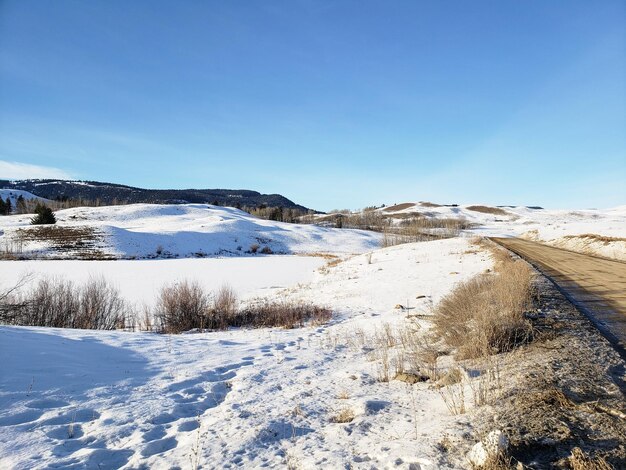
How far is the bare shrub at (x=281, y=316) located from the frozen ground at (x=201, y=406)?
12.6ft

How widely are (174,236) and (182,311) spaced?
148ft

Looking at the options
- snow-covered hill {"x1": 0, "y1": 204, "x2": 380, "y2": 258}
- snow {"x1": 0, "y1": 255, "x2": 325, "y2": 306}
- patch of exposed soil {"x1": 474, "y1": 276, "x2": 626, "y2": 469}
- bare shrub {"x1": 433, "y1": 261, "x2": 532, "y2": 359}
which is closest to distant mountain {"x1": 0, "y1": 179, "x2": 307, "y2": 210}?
snow-covered hill {"x1": 0, "y1": 204, "x2": 380, "y2": 258}

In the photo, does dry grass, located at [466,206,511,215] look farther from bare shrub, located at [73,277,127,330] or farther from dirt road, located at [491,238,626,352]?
bare shrub, located at [73,277,127,330]

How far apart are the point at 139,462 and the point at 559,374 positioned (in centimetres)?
509

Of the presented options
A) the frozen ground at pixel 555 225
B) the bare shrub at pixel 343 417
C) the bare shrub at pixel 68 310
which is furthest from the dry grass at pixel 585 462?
the frozen ground at pixel 555 225

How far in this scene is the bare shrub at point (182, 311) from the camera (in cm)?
1389

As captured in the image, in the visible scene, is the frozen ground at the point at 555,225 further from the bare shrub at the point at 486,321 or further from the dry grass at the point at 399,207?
the bare shrub at the point at 486,321

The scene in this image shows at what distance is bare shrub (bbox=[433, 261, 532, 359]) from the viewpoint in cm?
646

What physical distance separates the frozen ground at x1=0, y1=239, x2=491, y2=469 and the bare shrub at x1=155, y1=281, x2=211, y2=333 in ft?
12.6

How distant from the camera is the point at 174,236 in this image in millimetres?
56344

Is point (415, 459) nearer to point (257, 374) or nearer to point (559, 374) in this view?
point (559, 374)

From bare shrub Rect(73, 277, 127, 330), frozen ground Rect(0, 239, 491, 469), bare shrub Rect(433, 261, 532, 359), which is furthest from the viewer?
bare shrub Rect(73, 277, 127, 330)

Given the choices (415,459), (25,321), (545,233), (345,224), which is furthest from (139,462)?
(345,224)

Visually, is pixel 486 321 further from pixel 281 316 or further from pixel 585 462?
pixel 281 316
